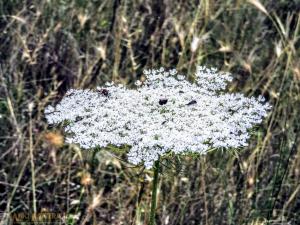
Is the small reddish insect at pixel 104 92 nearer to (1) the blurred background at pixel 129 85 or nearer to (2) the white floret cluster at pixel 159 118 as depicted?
(2) the white floret cluster at pixel 159 118

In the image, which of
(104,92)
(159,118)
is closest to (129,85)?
(104,92)

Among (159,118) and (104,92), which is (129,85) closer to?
(104,92)

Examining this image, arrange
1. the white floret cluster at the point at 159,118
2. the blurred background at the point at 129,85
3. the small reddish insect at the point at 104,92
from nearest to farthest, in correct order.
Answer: the white floret cluster at the point at 159,118, the small reddish insect at the point at 104,92, the blurred background at the point at 129,85

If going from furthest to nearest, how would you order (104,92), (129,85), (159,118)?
1. (129,85)
2. (104,92)
3. (159,118)

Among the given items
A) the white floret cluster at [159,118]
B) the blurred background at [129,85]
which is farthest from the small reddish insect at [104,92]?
the blurred background at [129,85]

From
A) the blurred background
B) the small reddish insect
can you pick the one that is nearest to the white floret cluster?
the small reddish insect

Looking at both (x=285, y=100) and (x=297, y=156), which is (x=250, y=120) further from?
(x=285, y=100)

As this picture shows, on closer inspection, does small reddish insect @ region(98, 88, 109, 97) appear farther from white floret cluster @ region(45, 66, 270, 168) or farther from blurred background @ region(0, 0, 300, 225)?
blurred background @ region(0, 0, 300, 225)
